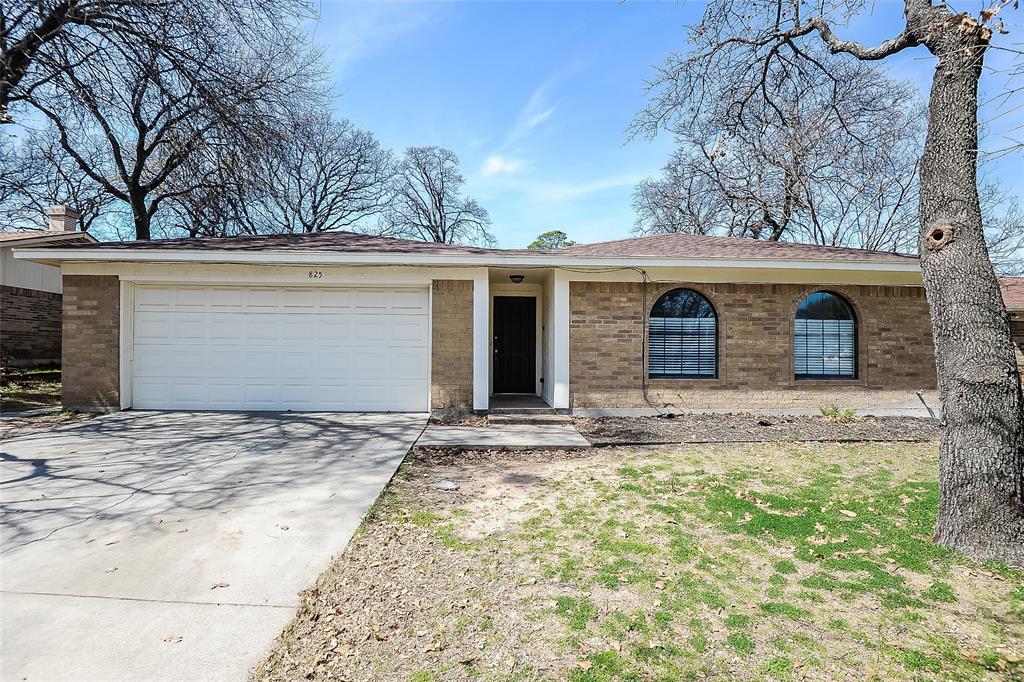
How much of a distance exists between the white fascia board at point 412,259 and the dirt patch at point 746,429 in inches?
106

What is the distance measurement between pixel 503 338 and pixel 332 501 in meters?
7.03

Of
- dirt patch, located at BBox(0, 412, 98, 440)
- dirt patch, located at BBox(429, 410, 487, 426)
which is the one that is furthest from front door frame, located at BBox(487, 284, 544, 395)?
dirt patch, located at BBox(0, 412, 98, 440)

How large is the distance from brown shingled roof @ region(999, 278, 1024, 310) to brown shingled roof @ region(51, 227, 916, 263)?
4514mm

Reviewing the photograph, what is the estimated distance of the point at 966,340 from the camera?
11.7 feet

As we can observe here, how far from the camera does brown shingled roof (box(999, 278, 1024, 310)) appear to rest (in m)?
11.5

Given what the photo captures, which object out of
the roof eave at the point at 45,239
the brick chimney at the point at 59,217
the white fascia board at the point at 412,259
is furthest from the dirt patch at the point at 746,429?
the brick chimney at the point at 59,217

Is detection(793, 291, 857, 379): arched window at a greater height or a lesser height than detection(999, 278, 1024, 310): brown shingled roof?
lesser

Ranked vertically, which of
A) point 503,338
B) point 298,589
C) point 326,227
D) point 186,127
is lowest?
point 298,589

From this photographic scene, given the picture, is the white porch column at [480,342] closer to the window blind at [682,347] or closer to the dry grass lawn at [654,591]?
the window blind at [682,347]

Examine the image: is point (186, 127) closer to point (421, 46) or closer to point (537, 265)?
point (421, 46)

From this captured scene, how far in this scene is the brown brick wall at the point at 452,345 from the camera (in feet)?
28.7

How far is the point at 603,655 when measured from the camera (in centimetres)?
234

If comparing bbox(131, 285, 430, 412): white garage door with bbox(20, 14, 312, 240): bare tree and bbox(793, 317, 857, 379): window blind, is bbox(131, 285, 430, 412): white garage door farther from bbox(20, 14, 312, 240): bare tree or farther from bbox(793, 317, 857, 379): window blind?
bbox(793, 317, 857, 379): window blind

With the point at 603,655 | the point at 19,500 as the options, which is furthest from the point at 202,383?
the point at 603,655
